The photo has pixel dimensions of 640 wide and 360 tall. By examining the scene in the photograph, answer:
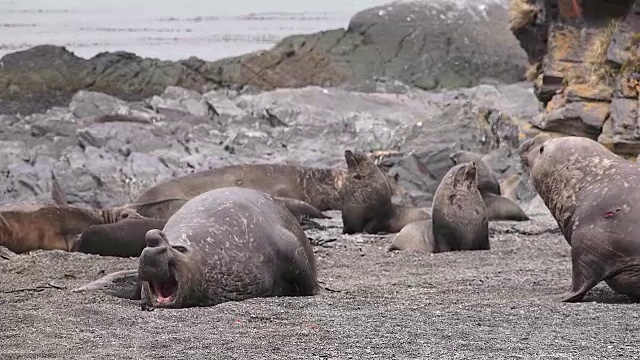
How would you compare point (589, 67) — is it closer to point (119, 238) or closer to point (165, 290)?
point (119, 238)

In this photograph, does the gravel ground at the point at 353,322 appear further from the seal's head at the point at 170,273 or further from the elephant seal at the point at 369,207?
the elephant seal at the point at 369,207

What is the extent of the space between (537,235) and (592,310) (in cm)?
472

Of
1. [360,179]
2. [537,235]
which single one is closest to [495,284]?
[537,235]

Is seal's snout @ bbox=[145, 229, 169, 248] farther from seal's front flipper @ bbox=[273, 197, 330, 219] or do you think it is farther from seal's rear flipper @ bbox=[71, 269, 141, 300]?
seal's front flipper @ bbox=[273, 197, 330, 219]

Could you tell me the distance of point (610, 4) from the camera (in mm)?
12852

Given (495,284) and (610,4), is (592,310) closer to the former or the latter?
(495,284)

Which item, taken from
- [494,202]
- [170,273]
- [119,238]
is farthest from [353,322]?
[494,202]

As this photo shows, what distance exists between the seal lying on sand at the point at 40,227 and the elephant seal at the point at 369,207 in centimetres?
236

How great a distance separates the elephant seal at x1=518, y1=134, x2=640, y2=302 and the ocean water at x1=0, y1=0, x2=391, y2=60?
18841mm

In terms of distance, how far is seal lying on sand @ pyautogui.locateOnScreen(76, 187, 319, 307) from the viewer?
505 centimetres

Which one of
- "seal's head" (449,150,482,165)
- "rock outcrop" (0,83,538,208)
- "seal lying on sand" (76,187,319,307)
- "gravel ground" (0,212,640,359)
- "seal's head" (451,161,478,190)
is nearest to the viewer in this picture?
"gravel ground" (0,212,640,359)

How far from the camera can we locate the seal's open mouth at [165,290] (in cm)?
508

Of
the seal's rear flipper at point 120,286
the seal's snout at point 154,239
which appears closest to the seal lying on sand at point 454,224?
the seal's rear flipper at point 120,286

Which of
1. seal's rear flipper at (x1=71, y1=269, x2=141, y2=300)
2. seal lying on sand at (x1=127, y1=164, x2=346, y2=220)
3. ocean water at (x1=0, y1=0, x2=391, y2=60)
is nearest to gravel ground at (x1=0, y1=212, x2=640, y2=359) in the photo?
seal's rear flipper at (x1=71, y1=269, x2=141, y2=300)
